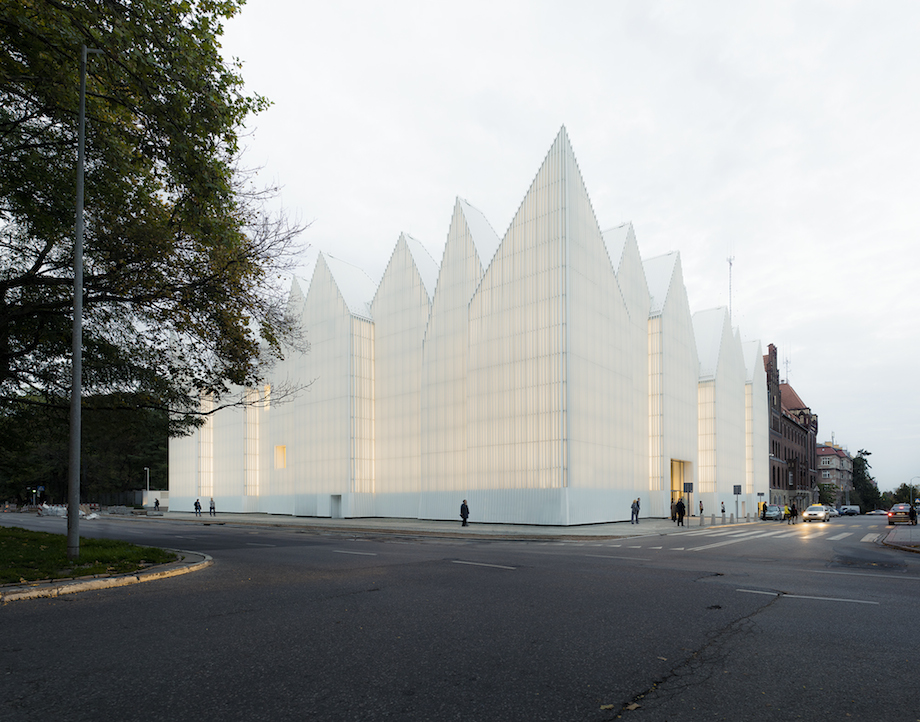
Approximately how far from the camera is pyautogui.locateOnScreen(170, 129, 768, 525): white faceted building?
112 feet

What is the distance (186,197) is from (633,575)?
12.1 metres

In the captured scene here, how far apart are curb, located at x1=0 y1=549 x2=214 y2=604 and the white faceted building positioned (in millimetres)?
22944

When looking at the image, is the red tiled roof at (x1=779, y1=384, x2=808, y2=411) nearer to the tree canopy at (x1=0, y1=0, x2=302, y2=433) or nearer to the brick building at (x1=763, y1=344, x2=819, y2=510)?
the brick building at (x1=763, y1=344, x2=819, y2=510)

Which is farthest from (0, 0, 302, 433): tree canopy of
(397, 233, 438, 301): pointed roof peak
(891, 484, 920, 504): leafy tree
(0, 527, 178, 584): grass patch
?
(891, 484, 920, 504): leafy tree

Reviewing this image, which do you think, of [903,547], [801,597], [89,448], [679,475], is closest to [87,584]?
[801,597]

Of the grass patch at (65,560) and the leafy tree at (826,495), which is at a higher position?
the grass patch at (65,560)

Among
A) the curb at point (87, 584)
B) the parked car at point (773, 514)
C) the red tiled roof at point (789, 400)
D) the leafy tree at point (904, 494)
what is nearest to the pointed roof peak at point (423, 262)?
the curb at point (87, 584)

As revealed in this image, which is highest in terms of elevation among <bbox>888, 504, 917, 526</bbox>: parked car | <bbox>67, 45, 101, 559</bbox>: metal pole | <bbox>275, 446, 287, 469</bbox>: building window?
<bbox>67, 45, 101, 559</bbox>: metal pole

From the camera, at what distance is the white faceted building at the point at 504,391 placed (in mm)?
34062

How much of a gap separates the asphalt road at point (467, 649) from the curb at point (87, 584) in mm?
350

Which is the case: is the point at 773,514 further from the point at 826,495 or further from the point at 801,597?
the point at 826,495

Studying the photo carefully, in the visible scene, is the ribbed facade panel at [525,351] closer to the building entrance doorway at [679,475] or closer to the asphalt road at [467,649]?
the building entrance doorway at [679,475]

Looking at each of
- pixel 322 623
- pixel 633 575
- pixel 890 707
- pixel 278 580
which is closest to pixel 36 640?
pixel 322 623

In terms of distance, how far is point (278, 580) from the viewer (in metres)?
11.0
